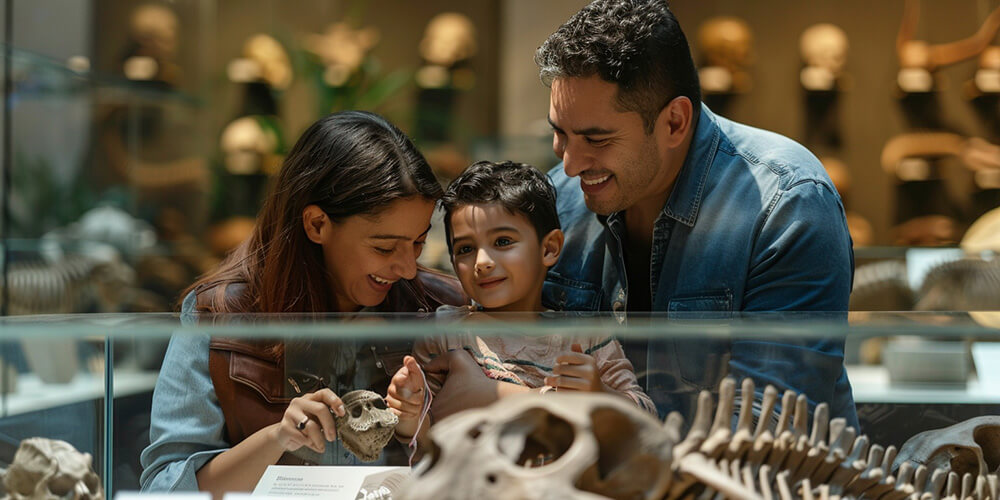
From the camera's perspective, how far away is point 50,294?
16.9ft

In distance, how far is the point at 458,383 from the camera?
1.62m

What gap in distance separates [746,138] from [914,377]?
1.17 meters

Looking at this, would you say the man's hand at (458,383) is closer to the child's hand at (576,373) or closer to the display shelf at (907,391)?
the child's hand at (576,373)

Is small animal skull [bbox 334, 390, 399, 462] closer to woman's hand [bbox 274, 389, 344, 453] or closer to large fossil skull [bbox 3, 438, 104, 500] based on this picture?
woman's hand [bbox 274, 389, 344, 453]

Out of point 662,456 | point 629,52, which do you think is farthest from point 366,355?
point 629,52

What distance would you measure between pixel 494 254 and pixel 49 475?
4.26 feet

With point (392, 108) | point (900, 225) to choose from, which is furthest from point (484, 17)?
point (900, 225)

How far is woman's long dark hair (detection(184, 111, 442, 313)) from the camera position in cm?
238

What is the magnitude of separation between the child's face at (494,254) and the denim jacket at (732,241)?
0.29 m

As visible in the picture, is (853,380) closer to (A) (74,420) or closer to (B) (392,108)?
(A) (74,420)

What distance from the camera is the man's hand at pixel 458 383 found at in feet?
5.21

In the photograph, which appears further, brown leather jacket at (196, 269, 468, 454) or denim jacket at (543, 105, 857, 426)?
denim jacket at (543, 105, 857, 426)

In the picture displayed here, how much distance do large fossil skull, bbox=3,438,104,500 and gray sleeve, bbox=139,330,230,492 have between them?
0.10 meters

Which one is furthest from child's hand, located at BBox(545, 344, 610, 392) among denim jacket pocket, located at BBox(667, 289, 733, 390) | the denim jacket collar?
the denim jacket collar
